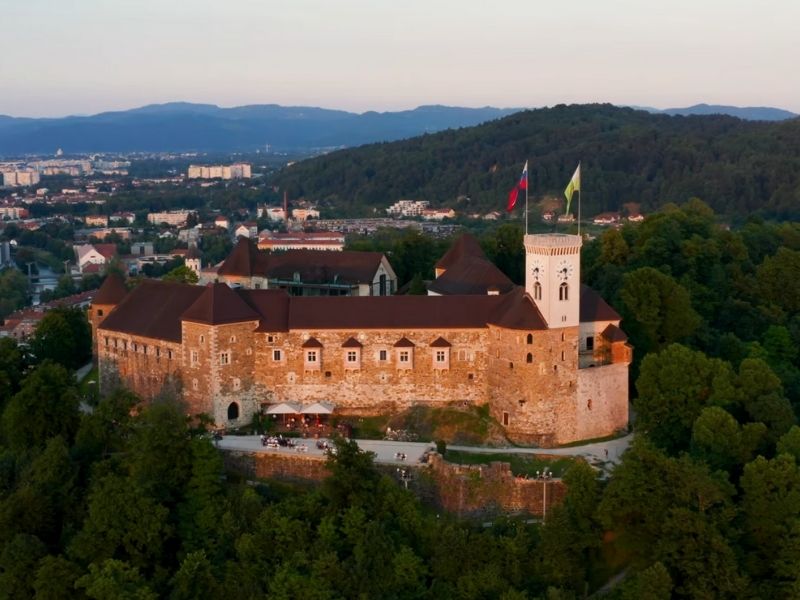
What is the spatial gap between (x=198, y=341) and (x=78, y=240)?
115m

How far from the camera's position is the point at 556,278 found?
48406 mm

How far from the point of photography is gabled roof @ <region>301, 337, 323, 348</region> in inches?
1971

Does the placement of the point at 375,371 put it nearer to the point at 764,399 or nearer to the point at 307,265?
the point at 764,399

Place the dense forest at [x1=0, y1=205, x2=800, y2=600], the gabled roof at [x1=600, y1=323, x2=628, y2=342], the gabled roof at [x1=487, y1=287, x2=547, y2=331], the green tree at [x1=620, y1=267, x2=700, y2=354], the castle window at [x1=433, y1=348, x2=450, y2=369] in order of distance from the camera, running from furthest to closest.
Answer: the green tree at [x1=620, y1=267, x2=700, y2=354] → the gabled roof at [x1=600, y1=323, x2=628, y2=342] → the castle window at [x1=433, y1=348, x2=450, y2=369] → the gabled roof at [x1=487, y1=287, x2=547, y2=331] → the dense forest at [x1=0, y1=205, x2=800, y2=600]

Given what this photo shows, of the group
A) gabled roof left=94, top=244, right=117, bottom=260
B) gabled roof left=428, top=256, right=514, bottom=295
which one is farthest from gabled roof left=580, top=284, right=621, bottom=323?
gabled roof left=94, top=244, right=117, bottom=260

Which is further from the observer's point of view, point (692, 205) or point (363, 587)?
point (692, 205)

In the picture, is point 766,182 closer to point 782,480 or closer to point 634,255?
point 634,255

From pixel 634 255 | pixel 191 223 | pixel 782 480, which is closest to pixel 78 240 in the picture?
pixel 191 223

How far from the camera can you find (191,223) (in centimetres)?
17462

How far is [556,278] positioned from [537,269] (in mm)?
952

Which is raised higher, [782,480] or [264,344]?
[264,344]

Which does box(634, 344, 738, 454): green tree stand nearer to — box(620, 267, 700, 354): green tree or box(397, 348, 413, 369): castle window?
box(620, 267, 700, 354): green tree

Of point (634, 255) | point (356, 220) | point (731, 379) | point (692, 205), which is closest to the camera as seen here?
point (731, 379)

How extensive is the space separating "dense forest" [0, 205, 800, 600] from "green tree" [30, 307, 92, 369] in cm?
1184
